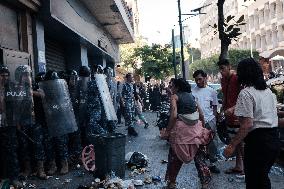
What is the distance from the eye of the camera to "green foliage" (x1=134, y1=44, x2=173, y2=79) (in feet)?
97.1

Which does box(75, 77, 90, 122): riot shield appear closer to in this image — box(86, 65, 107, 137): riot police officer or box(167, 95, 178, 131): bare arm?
box(86, 65, 107, 137): riot police officer

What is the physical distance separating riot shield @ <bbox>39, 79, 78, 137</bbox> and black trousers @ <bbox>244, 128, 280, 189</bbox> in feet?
12.2

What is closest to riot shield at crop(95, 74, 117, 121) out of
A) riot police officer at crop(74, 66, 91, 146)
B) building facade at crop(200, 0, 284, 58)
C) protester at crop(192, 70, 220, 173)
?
riot police officer at crop(74, 66, 91, 146)

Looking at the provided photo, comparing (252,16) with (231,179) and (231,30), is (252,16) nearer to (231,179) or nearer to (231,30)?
(231,30)

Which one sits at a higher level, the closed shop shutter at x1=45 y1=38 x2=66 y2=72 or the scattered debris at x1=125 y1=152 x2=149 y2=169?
the closed shop shutter at x1=45 y1=38 x2=66 y2=72

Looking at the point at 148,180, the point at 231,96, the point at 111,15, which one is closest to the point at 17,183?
the point at 148,180

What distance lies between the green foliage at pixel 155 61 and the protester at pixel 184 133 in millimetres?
23777

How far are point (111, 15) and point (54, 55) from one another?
4.96 m

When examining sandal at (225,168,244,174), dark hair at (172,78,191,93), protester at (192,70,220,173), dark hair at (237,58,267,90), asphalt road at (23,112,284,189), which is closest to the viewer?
dark hair at (237,58,267,90)

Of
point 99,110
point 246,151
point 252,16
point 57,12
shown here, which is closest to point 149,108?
point 57,12

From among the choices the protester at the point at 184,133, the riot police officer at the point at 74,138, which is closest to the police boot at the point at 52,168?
the riot police officer at the point at 74,138

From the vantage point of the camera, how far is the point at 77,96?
25.4 feet

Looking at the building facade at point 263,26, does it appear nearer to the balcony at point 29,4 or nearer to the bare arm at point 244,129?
the balcony at point 29,4

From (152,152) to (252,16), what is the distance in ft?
168
